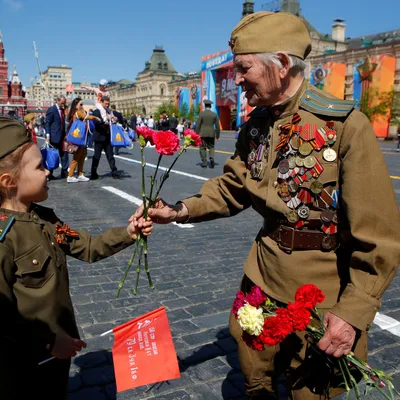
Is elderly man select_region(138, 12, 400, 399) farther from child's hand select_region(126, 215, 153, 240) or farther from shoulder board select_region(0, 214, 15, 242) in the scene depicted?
shoulder board select_region(0, 214, 15, 242)

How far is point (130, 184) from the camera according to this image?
10.8m

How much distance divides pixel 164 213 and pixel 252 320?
0.81 meters

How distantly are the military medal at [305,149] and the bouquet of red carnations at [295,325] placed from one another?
1.90 ft

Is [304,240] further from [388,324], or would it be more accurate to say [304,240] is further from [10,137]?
[388,324]

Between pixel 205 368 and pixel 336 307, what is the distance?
5.31ft

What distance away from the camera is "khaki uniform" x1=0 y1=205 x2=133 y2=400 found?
71.8 inches

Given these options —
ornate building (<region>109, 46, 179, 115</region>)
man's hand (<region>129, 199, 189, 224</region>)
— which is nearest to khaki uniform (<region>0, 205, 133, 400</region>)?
man's hand (<region>129, 199, 189, 224</region>)

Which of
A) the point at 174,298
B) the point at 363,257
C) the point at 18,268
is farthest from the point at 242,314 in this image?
the point at 174,298

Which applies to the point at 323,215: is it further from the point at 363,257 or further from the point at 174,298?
the point at 174,298

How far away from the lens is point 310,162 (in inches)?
→ 75.8

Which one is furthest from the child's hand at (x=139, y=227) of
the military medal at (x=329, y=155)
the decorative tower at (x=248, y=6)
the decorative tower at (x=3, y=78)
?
the decorative tower at (x=3, y=78)

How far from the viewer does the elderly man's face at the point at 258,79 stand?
1.98 meters

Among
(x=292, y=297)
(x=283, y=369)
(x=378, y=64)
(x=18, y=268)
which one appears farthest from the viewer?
(x=378, y=64)

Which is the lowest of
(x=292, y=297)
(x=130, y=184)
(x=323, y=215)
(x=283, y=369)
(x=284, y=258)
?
(x=130, y=184)
